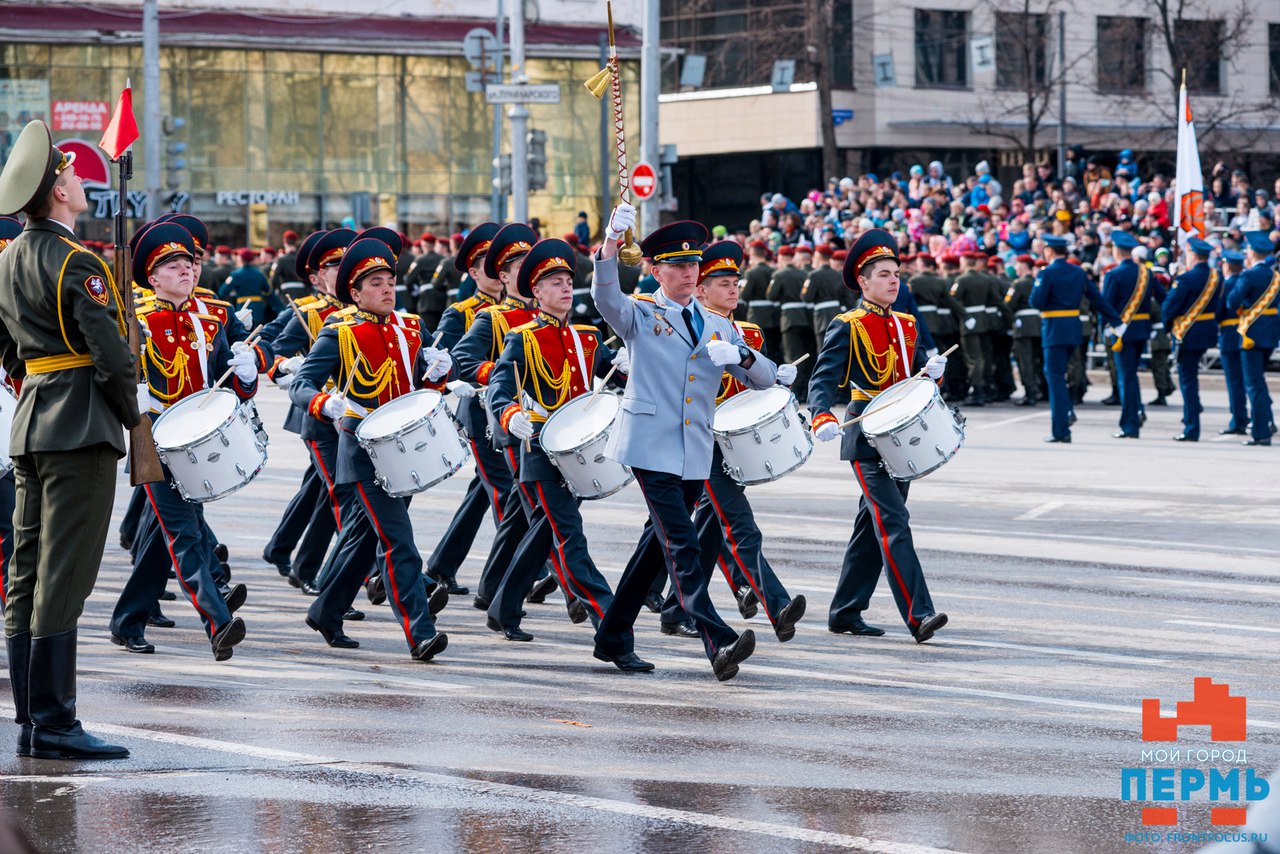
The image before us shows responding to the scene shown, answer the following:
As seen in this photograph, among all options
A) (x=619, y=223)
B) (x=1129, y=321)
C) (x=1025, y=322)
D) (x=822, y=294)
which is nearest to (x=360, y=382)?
(x=619, y=223)

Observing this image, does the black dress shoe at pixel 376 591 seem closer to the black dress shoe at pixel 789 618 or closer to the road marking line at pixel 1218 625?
the black dress shoe at pixel 789 618

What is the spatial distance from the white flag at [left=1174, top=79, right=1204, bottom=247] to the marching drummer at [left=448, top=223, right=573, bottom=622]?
47.5 ft

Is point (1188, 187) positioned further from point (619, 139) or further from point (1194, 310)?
point (619, 139)

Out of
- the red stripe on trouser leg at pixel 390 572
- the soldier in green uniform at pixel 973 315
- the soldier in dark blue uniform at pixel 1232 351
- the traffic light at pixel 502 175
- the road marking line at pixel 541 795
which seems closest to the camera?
the road marking line at pixel 541 795

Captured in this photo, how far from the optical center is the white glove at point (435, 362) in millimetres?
9773

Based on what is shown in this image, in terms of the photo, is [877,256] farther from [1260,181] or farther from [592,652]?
[1260,181]

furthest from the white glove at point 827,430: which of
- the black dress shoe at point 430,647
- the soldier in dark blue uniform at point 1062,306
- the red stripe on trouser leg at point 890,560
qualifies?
the soldier in dark blue uniform at point 1062,306

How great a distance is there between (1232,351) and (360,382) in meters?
13.4

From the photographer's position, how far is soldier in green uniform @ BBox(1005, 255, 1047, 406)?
80.7ft

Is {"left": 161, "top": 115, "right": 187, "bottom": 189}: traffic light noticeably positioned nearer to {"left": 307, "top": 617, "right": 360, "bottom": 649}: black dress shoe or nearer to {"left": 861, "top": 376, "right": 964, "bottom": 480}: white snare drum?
{"left": 307, "top": 617, "right": 360, "bottom": 649}: black dress shoe

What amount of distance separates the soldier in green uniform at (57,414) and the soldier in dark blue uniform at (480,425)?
3776 millimetres

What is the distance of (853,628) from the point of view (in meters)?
10.1

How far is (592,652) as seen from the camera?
31.2 feet

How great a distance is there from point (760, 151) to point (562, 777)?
50.8 metres
